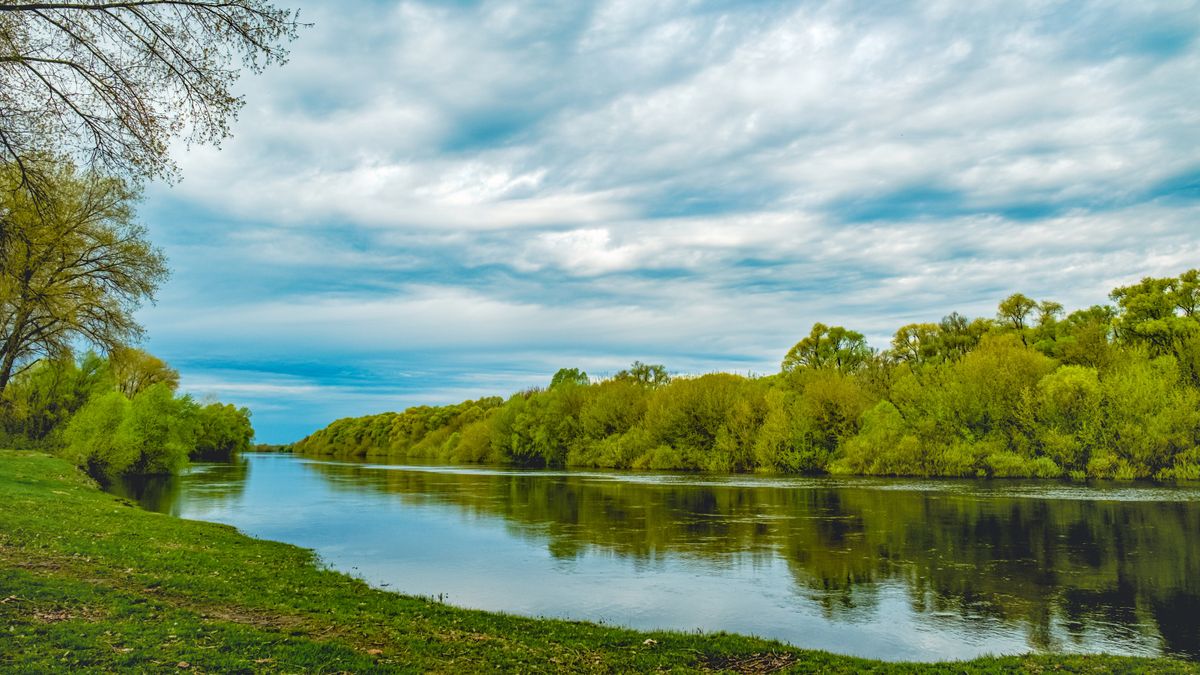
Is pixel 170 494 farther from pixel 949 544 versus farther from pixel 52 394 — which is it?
pixel 949 544

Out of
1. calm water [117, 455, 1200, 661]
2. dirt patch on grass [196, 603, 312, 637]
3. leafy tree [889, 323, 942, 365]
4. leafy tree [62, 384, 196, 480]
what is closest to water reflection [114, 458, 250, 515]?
calm water [117, 455, 1200, 661]

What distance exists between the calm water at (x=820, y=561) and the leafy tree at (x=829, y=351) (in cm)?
4945

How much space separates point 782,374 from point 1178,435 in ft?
159

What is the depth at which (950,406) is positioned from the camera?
6431 centimetres

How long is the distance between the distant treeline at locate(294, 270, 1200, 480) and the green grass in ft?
181

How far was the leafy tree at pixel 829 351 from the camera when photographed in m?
93.0

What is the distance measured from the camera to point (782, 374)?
96.8m

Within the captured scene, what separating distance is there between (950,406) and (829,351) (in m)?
31.1

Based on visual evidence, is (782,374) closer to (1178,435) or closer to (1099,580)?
(1178,435)

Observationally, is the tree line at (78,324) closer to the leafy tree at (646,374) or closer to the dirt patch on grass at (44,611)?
the dirt patch on grass at (44,611)

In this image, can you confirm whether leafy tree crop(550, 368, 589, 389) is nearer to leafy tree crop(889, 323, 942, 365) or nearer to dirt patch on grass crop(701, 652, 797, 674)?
leafy tree crop(889, 323, 942, 365)

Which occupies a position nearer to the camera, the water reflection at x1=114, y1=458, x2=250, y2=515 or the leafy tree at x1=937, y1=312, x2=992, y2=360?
the water reflection at x1=114, y1=458, x2=250, y2=515

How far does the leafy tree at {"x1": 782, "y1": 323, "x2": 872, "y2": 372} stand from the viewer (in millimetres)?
93000

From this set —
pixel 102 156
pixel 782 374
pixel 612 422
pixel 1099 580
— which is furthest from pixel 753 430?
pixel 102 156
